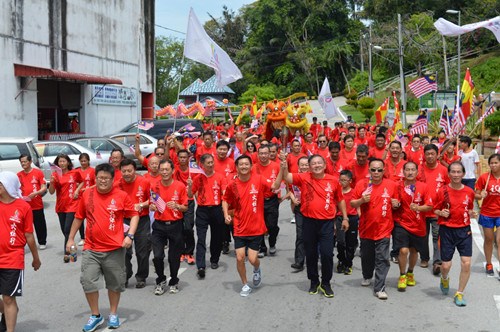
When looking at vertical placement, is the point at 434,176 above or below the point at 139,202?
above

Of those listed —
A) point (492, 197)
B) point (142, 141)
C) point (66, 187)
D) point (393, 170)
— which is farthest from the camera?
point (142, 141)

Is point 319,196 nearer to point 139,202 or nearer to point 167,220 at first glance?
point 167,220

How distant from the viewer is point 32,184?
359 inches

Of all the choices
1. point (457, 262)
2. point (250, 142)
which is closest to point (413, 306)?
point (457, 262)

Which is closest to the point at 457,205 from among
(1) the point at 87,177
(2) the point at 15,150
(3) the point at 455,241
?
(3) the point at 455,241

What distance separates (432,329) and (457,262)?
122 inches

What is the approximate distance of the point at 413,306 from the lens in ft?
21.1

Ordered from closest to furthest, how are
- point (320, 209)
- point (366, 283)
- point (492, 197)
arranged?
point (320, 209) < point (366, 283) < point (492, 197)

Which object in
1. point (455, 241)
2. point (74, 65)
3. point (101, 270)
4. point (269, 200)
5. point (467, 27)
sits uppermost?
point (74, 65)

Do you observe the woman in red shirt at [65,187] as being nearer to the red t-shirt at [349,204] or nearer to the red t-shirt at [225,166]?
the red t-shirt at [225,166]

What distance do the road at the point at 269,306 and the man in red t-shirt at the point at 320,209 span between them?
418 mm

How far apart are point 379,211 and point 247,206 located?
4.98ft

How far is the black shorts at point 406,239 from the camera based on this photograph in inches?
275

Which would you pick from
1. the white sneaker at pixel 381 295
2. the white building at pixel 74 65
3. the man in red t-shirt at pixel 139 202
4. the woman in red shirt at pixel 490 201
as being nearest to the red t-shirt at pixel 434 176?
the woman in red shirt at pixel 490 201
